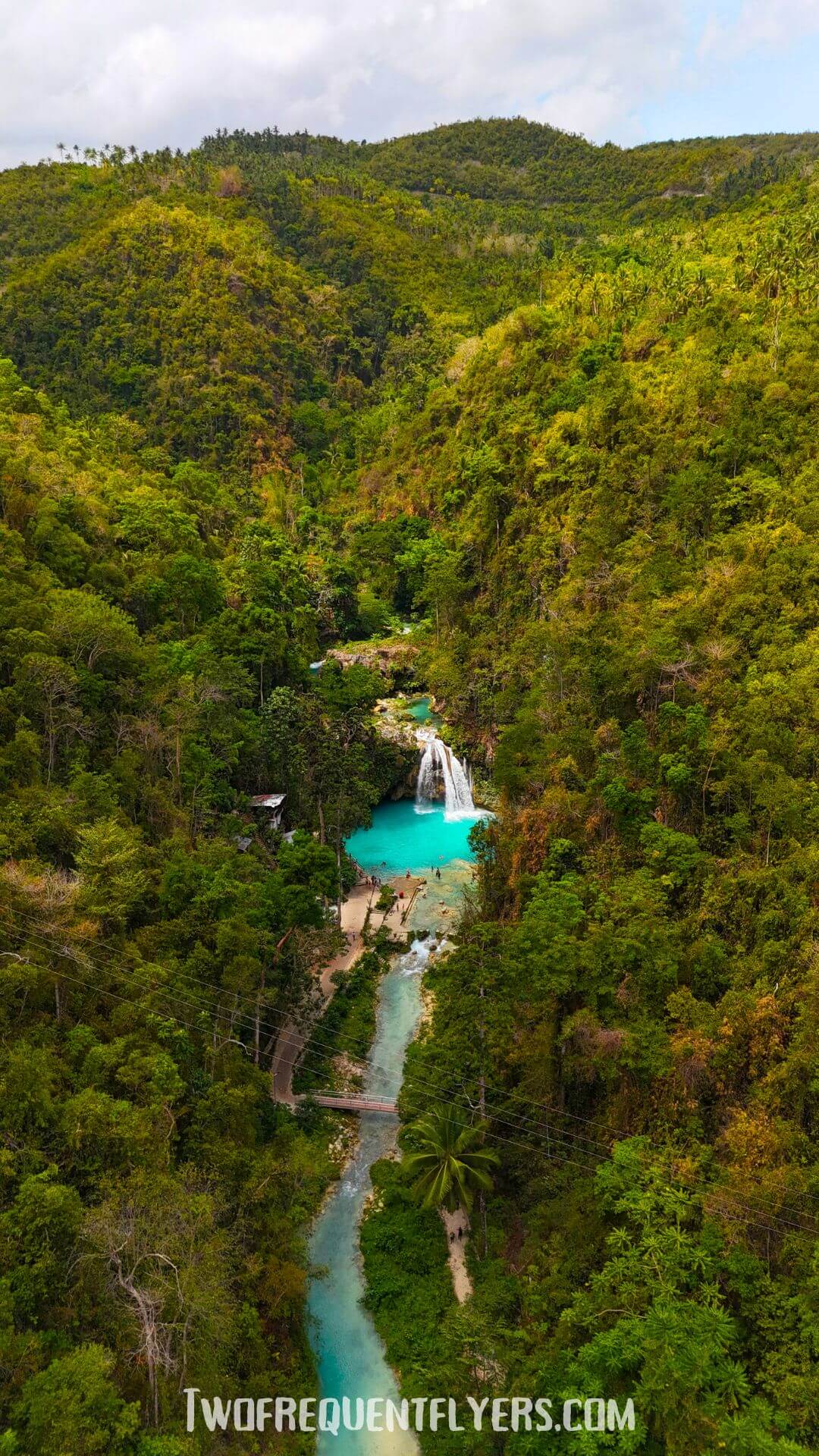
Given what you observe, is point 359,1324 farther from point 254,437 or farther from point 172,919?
point 254,437

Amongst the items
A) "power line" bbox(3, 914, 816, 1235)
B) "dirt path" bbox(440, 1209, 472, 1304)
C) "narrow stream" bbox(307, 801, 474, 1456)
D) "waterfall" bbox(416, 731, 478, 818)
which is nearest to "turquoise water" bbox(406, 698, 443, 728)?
"waterfall" bbox(416, 731, 478, 818)

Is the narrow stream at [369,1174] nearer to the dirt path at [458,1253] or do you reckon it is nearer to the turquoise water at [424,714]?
the dirt path at [458,1253]

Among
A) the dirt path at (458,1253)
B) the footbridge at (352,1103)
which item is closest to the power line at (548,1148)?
the dirt path at (458,1253)

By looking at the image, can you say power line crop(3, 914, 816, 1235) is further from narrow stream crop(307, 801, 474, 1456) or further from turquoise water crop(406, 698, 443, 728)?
turquoise water crop(406, 698, 443, 728)

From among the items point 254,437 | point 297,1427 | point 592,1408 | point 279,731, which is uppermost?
point 254,437

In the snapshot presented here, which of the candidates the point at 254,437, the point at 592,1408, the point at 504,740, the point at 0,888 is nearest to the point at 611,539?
the point at 504,740

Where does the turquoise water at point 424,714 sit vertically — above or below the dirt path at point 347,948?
above

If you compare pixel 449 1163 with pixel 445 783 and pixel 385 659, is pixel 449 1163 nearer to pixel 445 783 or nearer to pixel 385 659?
pixel 445 783
